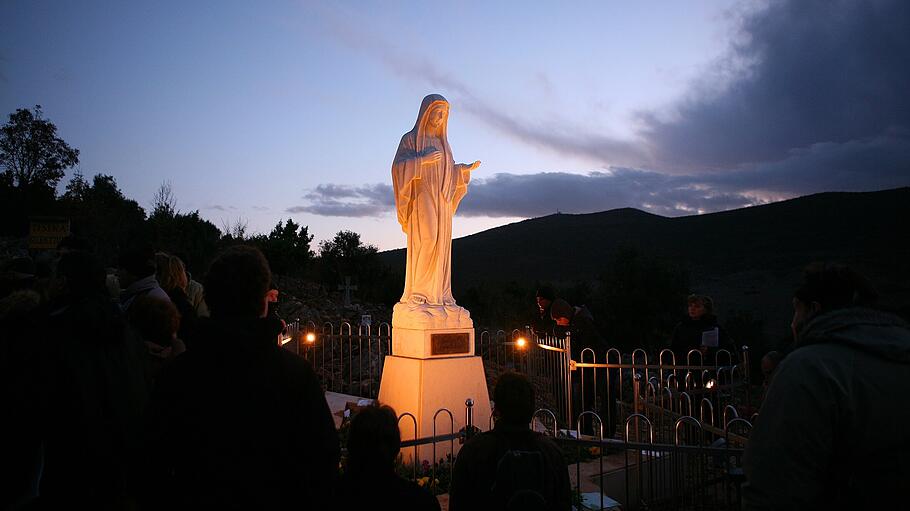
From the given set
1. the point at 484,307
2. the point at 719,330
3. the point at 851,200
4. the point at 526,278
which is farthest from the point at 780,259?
the point at 719,330

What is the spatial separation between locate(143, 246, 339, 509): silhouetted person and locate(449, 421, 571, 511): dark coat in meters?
0.86

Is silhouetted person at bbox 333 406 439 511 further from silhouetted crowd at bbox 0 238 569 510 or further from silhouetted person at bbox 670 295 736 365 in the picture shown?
silhouetted person at bbox 670 295 736 365

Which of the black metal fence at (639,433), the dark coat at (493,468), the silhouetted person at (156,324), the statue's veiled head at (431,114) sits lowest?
the black metal fence at (639,433)

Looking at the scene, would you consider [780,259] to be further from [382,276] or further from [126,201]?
[126,201]

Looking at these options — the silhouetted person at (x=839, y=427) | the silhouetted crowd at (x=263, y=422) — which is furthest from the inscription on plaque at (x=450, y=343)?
the silhouetted person at (x=839, y=427)

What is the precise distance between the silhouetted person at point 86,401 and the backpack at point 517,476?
1511mm

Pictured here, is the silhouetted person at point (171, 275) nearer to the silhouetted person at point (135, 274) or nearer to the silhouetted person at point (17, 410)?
the silhouetted person at point (135, 274)

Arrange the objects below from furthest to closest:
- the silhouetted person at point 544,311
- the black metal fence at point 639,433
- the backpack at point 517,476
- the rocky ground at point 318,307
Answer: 1. the rocky ground at point 318,307
2. the silhouetted person at point 544,311
3. the black metal fence at point 639,433
4. the backpack at point 517,476

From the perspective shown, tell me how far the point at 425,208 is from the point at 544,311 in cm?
331

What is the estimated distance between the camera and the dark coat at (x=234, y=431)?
1.96 metres

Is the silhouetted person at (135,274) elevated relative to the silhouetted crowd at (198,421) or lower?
elevated

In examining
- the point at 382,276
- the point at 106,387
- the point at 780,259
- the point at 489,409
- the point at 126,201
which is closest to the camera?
the point at 106,387

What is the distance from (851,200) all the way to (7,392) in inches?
2955

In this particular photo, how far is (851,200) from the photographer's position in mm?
62469
